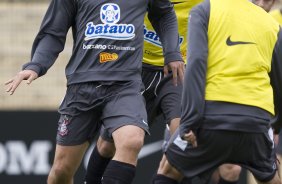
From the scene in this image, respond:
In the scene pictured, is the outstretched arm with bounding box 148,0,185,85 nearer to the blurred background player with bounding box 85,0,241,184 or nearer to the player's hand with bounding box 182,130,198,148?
the blurred background player with bounding box 85,0,241,184

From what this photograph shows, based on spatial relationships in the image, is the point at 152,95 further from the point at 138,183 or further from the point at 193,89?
the point at 138,183

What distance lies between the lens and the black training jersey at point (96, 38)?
25.5 feet

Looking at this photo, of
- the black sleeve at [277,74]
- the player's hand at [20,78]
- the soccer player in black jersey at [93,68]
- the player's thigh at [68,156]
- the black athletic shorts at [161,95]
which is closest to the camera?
the player's hand at [20,78]

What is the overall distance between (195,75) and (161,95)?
158 cm

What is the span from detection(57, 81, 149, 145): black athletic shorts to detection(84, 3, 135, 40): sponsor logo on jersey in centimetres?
34

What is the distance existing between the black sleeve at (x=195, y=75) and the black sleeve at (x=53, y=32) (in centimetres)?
113

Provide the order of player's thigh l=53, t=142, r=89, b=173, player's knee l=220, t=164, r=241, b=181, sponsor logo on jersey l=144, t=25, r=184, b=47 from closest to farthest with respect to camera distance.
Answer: player's thigh l=53, t=142, r=89, b=173
sponsor logo on jersey l=144, t=25, r=184, b=47
player's knee l=220, t=164, r=241, b=181

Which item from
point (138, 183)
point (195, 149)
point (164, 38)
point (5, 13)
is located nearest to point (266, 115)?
point (195, 149)

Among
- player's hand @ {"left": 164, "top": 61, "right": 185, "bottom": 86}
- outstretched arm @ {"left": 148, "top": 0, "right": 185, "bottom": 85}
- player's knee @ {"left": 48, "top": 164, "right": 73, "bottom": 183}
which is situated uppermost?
outstretched arm @ {"left": 148, "top": 0, "right": 185, "bottom": 85}

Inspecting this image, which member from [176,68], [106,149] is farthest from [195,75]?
[106,149]

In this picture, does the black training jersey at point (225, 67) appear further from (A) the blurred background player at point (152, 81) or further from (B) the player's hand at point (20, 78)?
(A) the blurred background player at point (152, 81)

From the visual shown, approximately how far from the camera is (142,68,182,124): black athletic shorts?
8.60 meters

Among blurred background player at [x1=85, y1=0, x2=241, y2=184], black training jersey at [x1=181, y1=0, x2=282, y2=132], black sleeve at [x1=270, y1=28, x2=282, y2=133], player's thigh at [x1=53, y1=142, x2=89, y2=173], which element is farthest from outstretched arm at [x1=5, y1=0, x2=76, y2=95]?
black sleeve at [x1=270, y1=28, x2=282, y2=133]

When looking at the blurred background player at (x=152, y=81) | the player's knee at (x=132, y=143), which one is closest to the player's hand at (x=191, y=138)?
the player's knee at (x=132, y=143)
